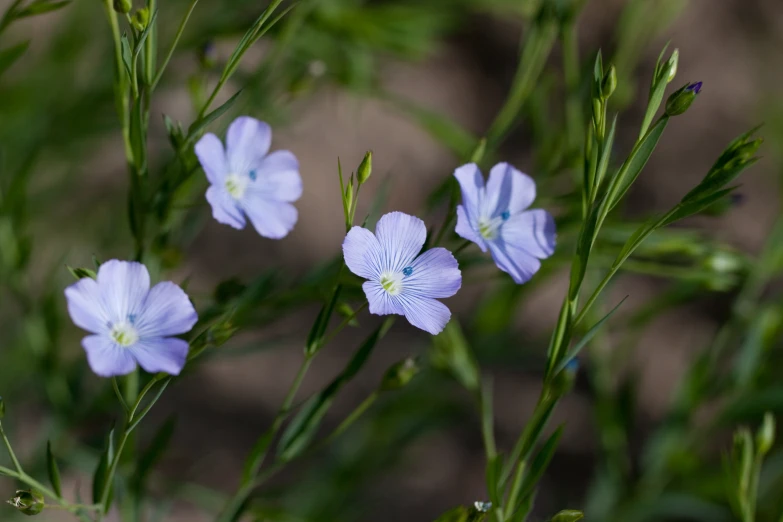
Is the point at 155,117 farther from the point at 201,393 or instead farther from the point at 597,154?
the point at 597,154

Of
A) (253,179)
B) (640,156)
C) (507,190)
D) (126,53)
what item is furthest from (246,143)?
(640,156)

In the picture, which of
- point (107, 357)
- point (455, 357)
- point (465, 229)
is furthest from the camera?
point (455, 357)

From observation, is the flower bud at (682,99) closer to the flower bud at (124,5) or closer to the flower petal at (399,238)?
the flower petal at (399,238)

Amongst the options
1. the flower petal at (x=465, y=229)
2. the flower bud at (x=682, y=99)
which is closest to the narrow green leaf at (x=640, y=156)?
the flower bud at (x=682, y=99)

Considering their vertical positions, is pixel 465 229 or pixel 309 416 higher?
pixel 465 229

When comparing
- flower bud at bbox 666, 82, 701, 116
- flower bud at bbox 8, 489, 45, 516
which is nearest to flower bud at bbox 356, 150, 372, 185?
flower bud at bbox 666, 82, 701, 116

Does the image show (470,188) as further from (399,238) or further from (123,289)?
(123,289)
